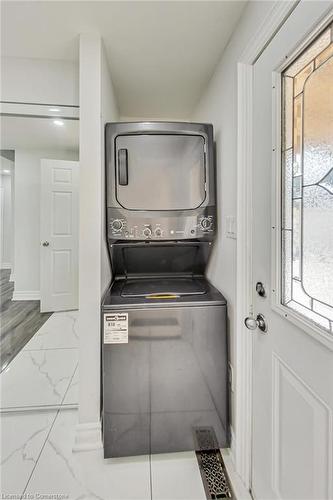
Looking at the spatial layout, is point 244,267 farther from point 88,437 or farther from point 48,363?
point 48,363

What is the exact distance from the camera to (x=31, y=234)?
186cm

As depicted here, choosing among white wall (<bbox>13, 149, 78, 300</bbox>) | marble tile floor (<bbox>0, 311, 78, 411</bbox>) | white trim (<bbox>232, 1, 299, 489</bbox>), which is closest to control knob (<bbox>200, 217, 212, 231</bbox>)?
white trim (<bbox>232, 1, 299, 489</bbox>)

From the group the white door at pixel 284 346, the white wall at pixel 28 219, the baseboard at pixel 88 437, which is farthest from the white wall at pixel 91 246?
the white door at pixel 284 346

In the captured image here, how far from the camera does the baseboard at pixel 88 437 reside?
4.81ft

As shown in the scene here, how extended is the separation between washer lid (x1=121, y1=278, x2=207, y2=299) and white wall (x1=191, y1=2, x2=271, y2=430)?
0.16 metres

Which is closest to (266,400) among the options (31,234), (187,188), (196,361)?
(196,361)

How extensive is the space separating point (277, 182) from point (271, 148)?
0.16 metres

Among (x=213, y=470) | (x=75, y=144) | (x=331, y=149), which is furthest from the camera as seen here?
(x=75, y=144)

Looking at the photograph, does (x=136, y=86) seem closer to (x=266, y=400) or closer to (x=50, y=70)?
(x=50, y=70)

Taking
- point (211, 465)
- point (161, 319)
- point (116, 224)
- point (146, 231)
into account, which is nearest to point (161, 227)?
point (146, 231)

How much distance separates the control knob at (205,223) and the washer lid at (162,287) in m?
Answer: 0.41

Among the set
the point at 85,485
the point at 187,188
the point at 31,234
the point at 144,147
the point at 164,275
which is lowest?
the point at 85,485

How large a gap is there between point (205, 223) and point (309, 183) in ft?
2.65

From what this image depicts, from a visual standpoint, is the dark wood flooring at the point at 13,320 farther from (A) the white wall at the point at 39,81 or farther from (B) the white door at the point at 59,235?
(A) the white wall at the point at 39,81
